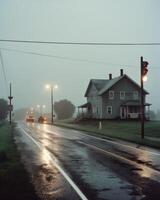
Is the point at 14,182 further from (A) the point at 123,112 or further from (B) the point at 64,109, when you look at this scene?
(B) the point at 64,109

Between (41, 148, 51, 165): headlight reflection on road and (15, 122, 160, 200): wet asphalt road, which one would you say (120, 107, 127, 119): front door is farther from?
(15, 122, 160, 200): wet asphalt road

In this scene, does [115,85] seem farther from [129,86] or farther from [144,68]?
[144,68]

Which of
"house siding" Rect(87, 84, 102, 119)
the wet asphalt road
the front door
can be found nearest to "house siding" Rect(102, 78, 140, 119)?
the front door

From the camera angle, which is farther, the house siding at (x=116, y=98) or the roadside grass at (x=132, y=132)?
the house siding at (x=116, y=98)

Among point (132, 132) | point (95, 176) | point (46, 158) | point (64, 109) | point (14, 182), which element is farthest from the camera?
point (64, 109)

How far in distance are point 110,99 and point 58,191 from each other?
70869 mm

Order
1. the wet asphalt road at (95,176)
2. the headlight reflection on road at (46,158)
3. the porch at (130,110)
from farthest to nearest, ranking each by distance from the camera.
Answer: the porch at (130,110) < the headlight reflection on road at (46,158) < the wet asphalt road at (95,176)

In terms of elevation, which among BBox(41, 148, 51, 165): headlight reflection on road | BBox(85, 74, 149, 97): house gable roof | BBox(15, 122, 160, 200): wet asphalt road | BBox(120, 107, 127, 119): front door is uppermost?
BBox(85, 74, 149, 97): house gable roof

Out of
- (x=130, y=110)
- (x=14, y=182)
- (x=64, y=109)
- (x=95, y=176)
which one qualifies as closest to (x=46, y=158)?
(x=95, y=176)

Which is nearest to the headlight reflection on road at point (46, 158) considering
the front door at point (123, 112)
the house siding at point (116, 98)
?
the house siding at point (116, 98)

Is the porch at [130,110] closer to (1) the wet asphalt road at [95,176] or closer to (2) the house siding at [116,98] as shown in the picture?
(2) the house siding at [116,98]

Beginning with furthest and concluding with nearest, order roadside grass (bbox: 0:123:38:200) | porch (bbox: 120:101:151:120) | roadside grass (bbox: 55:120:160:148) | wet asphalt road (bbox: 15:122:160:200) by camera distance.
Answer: porch (bbox: 120:101:151:120)
roadside grass (bbox: 55:120:160:148)
wet asphalt road (bbox: 15:122:160:200)
roadside grass (bbox: 0:123:38:200)

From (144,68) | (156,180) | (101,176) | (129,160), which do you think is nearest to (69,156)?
(129,160)

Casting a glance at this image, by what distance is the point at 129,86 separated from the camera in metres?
83.1
